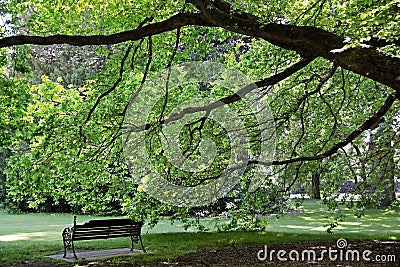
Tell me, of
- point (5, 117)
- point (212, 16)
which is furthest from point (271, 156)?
point (5, 117)

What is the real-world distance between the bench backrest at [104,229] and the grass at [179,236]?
647mm

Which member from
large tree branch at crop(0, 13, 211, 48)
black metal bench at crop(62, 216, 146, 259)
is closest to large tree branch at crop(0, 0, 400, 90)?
large tree branch at crop(0, 13, 211, 48)

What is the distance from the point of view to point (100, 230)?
9.00 m

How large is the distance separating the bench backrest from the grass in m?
0.65

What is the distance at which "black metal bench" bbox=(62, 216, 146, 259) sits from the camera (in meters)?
8.68

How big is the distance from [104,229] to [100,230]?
9cm

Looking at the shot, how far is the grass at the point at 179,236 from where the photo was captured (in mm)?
9616

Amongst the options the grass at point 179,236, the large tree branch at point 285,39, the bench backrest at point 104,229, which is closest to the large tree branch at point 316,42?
the large tree branch at point 285,39

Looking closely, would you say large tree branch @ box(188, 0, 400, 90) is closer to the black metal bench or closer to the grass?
the grass

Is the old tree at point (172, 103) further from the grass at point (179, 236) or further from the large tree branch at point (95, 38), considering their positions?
the grass at point (179, 236)

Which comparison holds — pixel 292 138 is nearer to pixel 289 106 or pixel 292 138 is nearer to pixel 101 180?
pixel 289 106

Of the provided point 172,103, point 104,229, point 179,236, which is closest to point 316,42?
point 172,103

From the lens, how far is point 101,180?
862 cm

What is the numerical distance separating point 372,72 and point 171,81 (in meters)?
5.71
